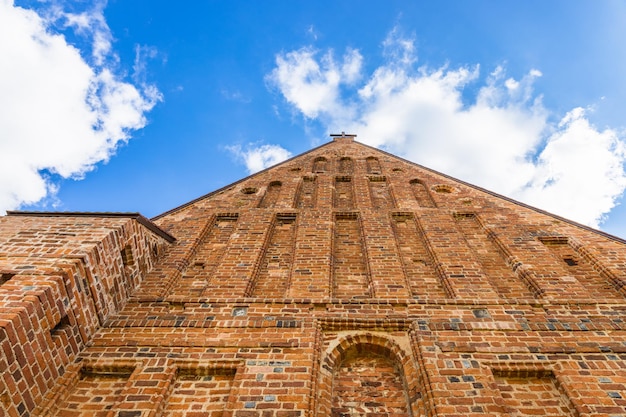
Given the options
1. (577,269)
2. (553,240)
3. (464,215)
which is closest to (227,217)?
(464,215)

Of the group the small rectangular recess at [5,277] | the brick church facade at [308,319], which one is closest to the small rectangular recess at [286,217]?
the brick church facade at [308,319]

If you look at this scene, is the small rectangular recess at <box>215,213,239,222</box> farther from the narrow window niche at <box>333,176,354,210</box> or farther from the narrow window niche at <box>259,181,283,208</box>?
the narrow window niche at <box>333,176,354,210</box>

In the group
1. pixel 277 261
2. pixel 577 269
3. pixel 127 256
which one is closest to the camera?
pixel 127 256

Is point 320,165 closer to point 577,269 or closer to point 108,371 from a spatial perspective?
point 577,269

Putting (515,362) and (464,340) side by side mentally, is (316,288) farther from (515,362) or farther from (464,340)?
(515,362)

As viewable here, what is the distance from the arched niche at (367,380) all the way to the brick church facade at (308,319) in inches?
0.7

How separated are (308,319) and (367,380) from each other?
0.99 m

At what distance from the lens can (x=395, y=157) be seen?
1135cm

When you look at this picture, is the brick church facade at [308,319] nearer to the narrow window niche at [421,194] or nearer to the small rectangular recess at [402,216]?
the small rectangular recess at [402,216]

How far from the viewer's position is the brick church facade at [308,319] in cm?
352

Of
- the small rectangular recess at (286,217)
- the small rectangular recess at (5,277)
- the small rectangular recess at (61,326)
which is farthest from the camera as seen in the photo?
→ the small rectangular recess at (286,217)

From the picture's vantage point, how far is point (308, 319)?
4445 millimetres

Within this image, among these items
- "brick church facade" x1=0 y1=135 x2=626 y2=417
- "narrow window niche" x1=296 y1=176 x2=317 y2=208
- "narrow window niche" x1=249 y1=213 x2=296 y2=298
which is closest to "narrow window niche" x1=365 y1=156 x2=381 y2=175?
"narrow window niche" x1=296 y1=176 x2=317 y2=208

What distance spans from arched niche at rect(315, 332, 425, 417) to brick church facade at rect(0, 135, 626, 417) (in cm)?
2
